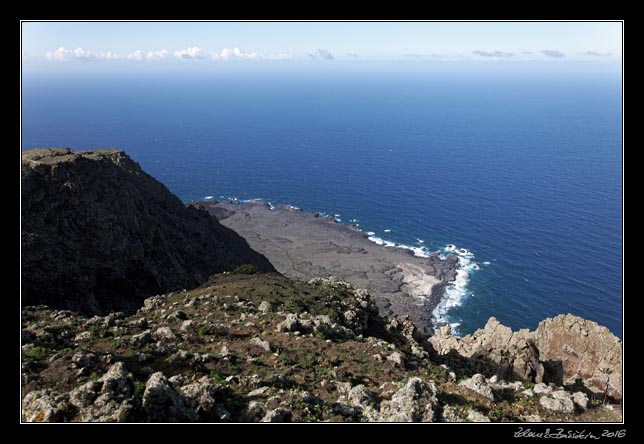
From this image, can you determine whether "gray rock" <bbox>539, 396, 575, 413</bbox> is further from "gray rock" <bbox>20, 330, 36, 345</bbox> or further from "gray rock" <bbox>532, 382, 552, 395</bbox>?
"gray rock" <bbox>20, 330, 36, 345</bbox>

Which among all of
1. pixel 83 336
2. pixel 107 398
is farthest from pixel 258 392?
pixel 83 336

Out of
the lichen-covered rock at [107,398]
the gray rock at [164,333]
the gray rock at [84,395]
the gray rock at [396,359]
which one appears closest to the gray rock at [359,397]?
the gray rock at [396,359]

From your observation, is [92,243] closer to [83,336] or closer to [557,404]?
[83,336]

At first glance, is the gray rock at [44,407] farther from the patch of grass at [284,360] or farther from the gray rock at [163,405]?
the patch of grass at [284,360]

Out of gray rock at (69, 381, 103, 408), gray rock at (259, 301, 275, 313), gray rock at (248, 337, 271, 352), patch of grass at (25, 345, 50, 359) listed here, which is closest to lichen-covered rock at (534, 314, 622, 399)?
gray rock at (259, 301, 275, 313)

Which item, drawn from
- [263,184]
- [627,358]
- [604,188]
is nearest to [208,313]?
[627,358]

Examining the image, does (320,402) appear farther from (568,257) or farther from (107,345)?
(568,257)
